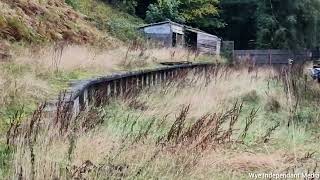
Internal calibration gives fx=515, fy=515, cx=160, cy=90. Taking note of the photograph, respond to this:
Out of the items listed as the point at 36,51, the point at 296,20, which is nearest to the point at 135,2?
the point at 296,20

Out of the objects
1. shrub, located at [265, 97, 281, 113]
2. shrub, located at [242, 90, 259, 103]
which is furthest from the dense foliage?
shrub, located at [265, 97, 281, 113]

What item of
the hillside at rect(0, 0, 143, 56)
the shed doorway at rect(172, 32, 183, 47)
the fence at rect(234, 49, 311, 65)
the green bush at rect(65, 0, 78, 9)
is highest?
the green bush at rect(65, 0, 78, 9)

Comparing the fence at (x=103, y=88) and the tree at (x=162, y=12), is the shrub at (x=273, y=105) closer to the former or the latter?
the fence at (x=103, y=88)

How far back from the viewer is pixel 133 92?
352 inches

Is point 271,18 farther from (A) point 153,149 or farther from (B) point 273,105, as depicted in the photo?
(A) point 153,149

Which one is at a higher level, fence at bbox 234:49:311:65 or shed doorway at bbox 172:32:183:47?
shed doorway at bbox 172:32:183:47

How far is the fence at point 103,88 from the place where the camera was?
569cm

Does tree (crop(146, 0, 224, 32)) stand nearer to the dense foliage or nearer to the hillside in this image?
the dense foliage

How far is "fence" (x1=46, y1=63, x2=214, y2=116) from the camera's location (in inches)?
224

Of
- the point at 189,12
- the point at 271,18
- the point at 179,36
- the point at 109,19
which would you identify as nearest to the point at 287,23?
the point at 271,18

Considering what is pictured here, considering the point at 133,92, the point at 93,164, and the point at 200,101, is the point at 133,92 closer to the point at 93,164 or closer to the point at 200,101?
the point at 200,101

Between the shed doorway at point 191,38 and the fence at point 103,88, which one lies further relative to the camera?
the shed doorway at point 191,38

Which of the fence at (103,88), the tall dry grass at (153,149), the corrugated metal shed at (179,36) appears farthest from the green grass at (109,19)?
the tall dry grass at (153,149)

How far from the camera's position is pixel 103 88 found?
27.6 ft
